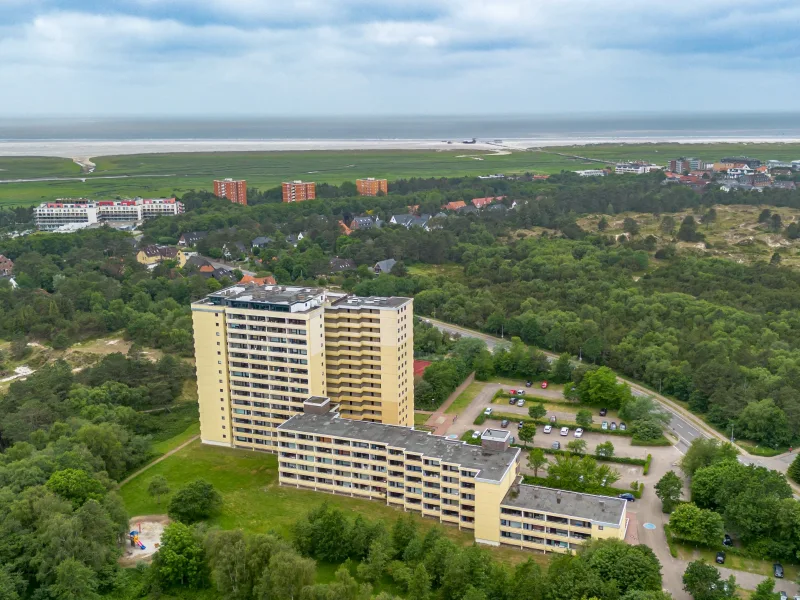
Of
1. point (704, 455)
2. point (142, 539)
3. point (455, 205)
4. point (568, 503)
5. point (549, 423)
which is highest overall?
point (455, 205)

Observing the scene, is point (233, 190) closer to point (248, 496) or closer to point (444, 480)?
point (248, 496)

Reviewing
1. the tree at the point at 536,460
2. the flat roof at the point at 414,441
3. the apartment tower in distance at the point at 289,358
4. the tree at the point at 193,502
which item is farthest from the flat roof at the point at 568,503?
the tree at the point at 193,502

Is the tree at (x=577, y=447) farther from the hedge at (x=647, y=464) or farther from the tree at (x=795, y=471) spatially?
→ the tree at (x=795, y=471)

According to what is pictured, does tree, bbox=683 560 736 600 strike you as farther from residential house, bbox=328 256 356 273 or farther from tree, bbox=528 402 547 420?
residential house, bbox=328 256 356 273

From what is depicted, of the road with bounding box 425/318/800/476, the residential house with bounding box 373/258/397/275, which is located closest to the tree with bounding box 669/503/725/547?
the road with bounding box 425/318/800/476

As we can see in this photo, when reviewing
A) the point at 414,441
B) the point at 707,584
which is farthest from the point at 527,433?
the point at 707,584

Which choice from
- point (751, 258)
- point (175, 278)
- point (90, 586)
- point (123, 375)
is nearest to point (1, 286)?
point (175, 278)

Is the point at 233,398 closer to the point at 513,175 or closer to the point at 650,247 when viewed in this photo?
the point at 650,247
